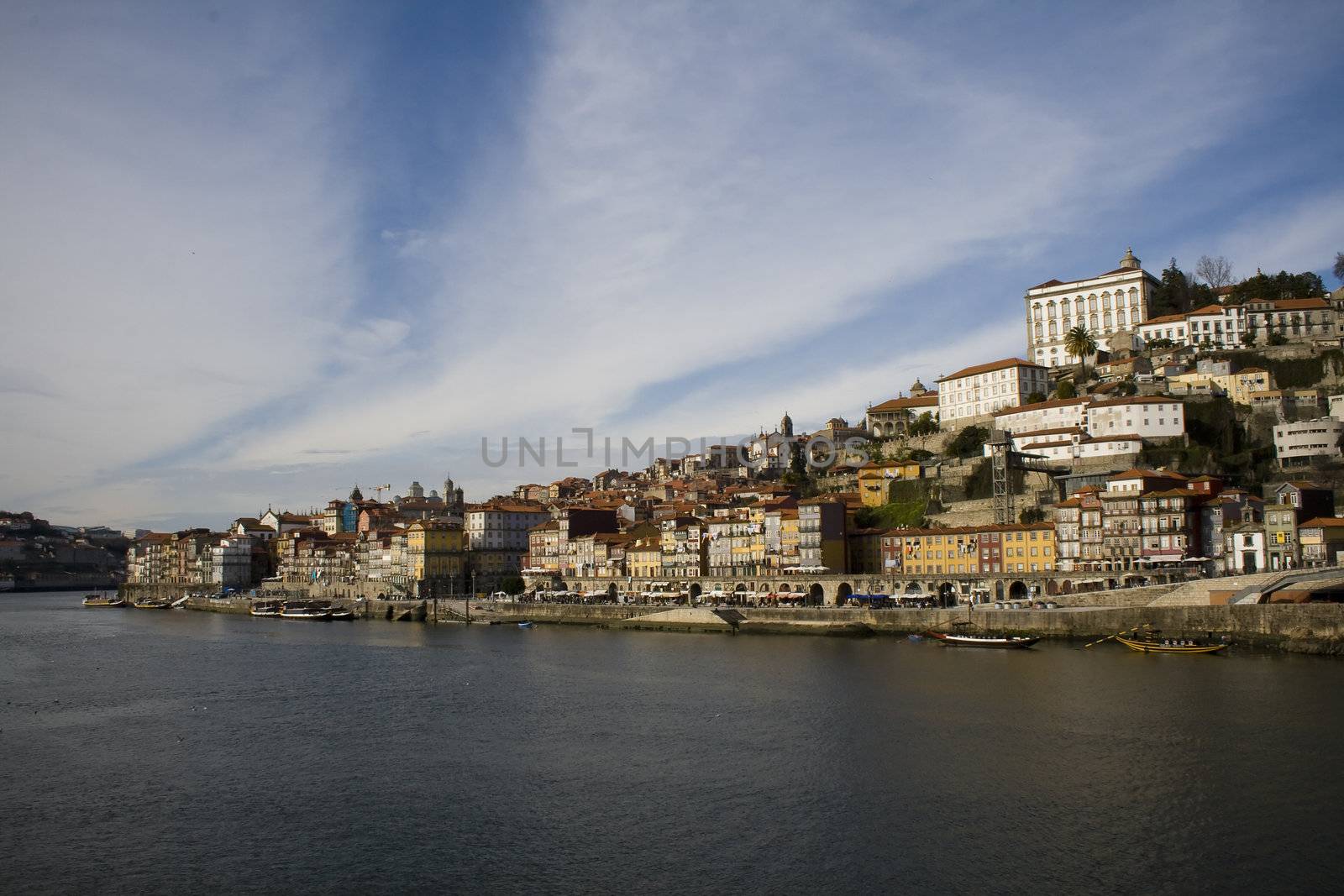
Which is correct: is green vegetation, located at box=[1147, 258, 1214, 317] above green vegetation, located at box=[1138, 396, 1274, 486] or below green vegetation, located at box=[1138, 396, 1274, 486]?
above

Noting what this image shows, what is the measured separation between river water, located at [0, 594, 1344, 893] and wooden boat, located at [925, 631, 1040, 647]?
113 inches

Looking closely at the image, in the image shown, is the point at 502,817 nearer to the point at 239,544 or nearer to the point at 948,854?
the point at 948,854

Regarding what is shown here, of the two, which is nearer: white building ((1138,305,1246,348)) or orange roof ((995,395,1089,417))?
orange roof ((995,395,1089,417))

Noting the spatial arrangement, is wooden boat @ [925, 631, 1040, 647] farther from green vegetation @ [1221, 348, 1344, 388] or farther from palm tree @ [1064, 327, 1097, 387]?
palm tree @ [1064, 327, 1097, 387]

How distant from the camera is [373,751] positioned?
22719mm

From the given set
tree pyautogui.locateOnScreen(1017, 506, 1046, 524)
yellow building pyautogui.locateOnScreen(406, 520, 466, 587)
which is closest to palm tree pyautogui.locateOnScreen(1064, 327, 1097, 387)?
tree pyautogui.locateOnScreen(1017, 506, 1046, 524)

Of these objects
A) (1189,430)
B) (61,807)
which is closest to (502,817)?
(61,807)

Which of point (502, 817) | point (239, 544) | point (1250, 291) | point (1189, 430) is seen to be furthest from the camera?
point (239, 544)

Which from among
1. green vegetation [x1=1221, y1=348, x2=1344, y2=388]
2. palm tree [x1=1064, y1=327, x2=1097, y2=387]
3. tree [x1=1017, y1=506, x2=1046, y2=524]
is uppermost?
palm tree [x1=1064, y1=327, x2=1097, y2=387]

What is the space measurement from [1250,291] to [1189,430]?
20.4 metres

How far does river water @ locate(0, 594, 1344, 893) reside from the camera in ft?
49.2

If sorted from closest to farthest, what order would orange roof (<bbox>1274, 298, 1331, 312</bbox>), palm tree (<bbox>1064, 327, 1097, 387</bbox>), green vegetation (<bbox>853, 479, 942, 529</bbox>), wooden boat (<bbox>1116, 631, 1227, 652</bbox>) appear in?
wooden boat (<bbox>1116, 631, 1227, 652</bbox>) → green vegetation (<bbox>853, 479, 942, 529</bbox>) → orange roof (<bbox>1274, 298, 1331, 312</bbox>) → palm tree (<bbox>1064, 327, 1097, 387</bbox>)

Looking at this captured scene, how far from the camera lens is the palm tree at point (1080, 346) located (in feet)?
218

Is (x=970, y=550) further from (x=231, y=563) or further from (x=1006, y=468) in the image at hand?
(x=231, y=563)
